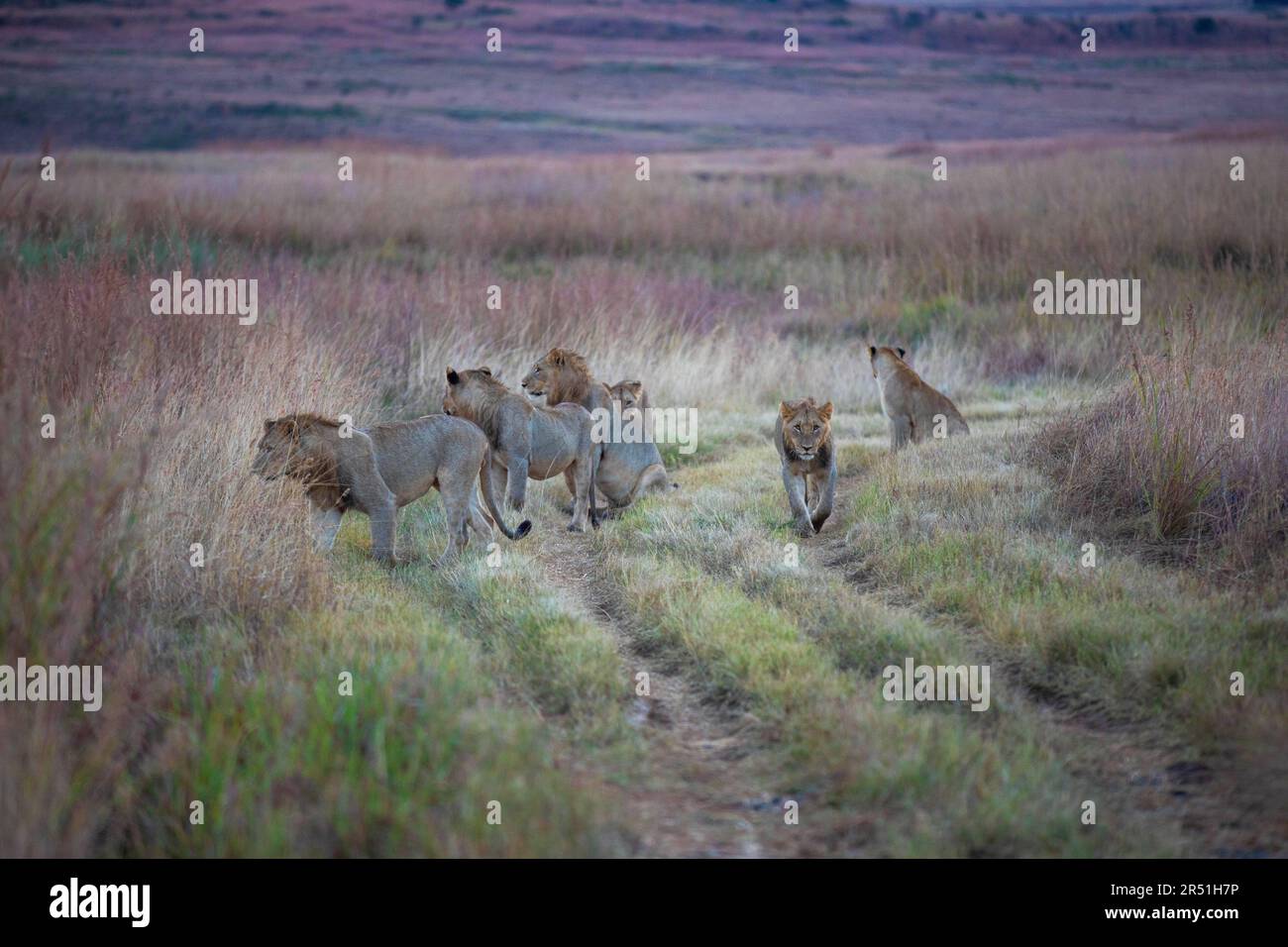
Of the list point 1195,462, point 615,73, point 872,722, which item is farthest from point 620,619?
point 615,73

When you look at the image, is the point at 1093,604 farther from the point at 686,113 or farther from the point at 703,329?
the point at 686,113

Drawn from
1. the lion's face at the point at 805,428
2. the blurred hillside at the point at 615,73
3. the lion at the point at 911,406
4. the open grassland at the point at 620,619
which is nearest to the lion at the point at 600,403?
the open grassland at the point at 620,619

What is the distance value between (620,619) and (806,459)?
109 inches

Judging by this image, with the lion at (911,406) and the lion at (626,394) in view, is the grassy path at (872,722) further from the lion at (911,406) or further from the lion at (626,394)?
the lion at (911,406)

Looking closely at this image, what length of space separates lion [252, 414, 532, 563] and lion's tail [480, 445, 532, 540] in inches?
0.7

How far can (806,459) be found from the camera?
1047 cm

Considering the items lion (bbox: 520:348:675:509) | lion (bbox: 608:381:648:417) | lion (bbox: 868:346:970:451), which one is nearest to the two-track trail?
lion (bbox: 520:348:675:509)

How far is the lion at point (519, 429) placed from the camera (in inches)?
421

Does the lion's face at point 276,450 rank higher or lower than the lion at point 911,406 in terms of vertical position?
lower

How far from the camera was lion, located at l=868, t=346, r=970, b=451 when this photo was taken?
13.0m

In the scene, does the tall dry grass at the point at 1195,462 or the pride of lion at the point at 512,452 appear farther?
the pride of lion at the point at 512,452

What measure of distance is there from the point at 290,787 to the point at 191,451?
161 inches

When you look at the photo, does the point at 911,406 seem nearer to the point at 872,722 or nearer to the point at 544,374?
the point at 544,374

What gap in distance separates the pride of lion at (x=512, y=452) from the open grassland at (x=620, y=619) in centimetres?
34
